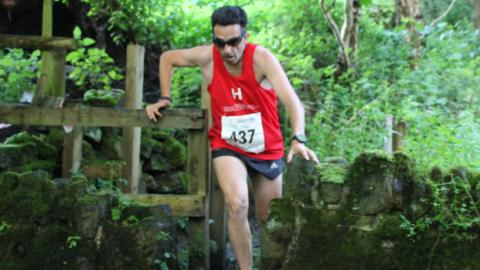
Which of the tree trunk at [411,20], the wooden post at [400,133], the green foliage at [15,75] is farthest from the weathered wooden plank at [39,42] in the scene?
the tree trunk at [411,20]

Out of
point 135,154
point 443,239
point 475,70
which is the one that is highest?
point 475,70

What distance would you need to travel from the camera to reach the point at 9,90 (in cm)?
692

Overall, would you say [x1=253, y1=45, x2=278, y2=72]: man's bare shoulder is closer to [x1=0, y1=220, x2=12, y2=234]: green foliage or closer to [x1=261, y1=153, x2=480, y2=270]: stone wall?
[x1=261, y1=153, x2=480, y2=270]: stone wall

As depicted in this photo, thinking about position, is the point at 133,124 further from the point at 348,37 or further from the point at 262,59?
the point at 348,37

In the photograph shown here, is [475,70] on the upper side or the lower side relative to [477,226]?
upper

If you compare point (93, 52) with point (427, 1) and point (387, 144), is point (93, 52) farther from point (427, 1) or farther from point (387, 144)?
point (427, 1)

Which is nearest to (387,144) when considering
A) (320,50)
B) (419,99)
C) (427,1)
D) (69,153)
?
(419,99)

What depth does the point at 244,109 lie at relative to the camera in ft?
13.7

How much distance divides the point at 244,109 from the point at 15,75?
10.9 feet

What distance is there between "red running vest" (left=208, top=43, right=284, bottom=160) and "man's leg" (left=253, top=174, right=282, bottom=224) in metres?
0.19

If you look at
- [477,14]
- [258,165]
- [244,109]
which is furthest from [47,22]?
[477,14]

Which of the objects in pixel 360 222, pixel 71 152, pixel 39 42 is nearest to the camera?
pixel 360 222

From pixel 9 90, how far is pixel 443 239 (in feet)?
16.7

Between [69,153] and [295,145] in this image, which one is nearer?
[295,145]
